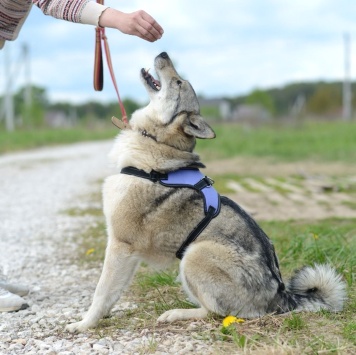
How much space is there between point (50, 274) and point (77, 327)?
161cm

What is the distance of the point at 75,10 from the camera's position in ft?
11.4

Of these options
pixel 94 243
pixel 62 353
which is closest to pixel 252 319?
pixel 62 353

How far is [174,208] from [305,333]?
3.48ft

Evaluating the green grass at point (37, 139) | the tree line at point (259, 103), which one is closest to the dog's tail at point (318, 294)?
the green grass at point (37, 139)

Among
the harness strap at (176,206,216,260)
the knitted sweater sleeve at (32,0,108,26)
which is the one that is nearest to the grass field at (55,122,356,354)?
the harness strap at (176,206,216,260)

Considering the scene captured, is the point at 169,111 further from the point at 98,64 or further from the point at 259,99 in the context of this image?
the point at 259,99

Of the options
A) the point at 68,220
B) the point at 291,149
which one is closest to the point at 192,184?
the point at 68,220

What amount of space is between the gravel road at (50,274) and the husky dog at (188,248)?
28 centimetres

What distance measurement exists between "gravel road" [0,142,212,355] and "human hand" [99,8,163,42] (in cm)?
172

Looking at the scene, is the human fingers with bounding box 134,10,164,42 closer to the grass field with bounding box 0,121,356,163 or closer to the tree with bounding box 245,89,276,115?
the grass field with bounding box 0,121,356,163

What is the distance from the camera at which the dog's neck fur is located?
3.74 metres

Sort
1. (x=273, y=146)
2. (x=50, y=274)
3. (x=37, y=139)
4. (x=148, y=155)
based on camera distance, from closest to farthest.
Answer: (x=148, y=155)
(x=50, y=274)
(x=273, y=146)
(x=37, y=139)

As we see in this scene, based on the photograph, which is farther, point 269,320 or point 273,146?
point 273,146

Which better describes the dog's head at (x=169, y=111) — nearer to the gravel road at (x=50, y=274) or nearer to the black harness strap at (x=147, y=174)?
the black harness strap at (x=147, y=174)
